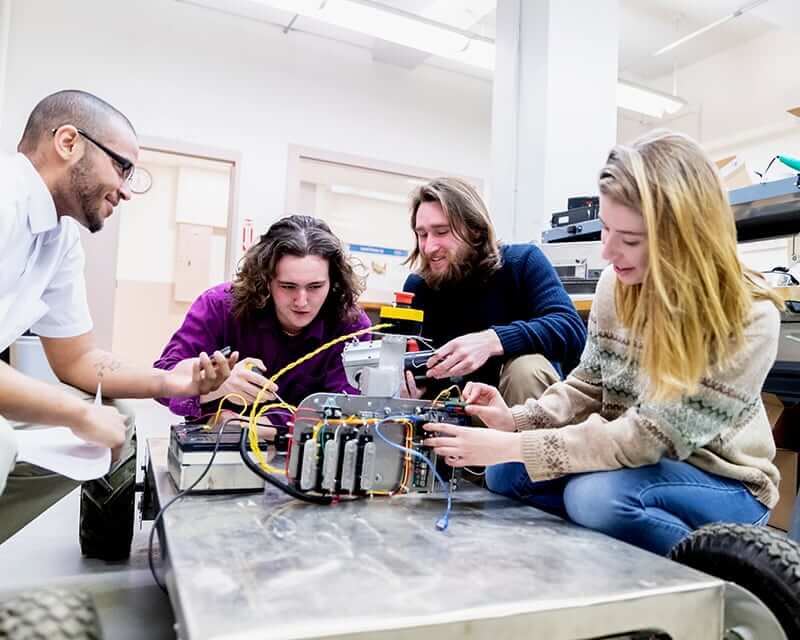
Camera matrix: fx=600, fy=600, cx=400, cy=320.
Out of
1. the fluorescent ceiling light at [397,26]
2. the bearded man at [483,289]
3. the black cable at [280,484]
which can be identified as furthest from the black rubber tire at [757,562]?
the fluorescent ceiling light at [397,26]

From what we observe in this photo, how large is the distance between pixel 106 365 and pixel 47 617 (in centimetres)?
85

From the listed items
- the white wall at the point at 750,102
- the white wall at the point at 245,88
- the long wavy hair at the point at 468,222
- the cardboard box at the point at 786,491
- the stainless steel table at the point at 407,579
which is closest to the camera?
the stainless steel table at the point at 407,579

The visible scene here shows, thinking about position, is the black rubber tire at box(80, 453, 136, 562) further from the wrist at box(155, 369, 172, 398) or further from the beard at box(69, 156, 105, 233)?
the beard at box(69, 156, 105, 233)

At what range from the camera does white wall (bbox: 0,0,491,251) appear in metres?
3.51

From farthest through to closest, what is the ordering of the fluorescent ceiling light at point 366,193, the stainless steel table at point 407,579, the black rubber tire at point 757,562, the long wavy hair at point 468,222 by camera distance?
the fluorescent ceiling light at point 366,193
the long wavy hair at point 468,222
the black rubber tire at point 757,562
the stainless steel table at point 407,579

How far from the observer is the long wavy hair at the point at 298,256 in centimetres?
152

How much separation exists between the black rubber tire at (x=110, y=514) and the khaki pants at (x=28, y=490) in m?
0.04

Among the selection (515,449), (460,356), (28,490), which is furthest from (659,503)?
(28,490)

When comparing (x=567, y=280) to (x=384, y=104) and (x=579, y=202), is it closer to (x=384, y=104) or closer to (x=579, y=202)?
(x=579, y=202)

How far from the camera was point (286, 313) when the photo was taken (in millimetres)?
1525

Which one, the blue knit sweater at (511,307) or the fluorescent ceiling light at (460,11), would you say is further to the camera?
the fluorescent ceiling light at (460,11)

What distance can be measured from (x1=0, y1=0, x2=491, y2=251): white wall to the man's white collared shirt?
8.83ft

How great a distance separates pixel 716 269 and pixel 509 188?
217cm

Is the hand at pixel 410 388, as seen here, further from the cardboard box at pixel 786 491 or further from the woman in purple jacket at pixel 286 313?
the cardboard box at pixel 786 491
